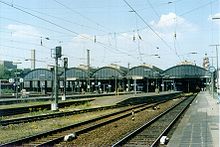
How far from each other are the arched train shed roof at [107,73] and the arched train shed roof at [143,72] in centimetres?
313

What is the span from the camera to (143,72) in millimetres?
136750

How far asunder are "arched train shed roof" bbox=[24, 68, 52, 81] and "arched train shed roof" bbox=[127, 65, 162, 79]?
27132 millimetres

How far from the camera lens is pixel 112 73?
136 metres

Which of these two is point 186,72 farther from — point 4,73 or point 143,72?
point 4,73

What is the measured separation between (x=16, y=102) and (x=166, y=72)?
9785 centimetres

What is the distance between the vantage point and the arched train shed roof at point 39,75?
127344mm

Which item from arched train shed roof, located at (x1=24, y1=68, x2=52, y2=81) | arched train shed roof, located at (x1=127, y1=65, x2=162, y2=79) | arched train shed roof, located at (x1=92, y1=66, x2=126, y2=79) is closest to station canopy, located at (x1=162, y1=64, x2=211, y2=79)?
arched train shed roof, located at (x1=127, y1=65, x2=162, y2=79)

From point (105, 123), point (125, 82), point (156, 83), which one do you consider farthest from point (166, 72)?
point (105, 123)

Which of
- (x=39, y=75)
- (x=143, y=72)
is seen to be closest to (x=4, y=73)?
(x=39, y=75)

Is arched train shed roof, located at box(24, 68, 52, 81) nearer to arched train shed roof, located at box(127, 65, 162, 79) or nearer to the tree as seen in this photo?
the tree

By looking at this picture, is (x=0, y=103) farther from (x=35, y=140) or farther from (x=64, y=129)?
(x=35, y=140)

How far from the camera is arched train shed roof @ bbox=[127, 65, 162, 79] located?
13500 centimetres

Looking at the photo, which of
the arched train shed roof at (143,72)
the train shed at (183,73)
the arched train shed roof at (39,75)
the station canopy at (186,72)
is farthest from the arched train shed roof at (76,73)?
the station canopy at (186,72)

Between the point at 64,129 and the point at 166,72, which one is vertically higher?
the point at 166,72
